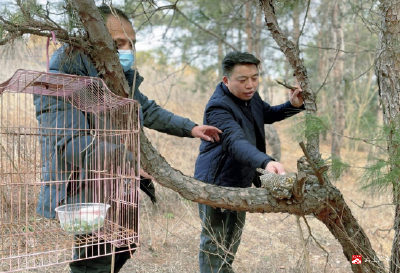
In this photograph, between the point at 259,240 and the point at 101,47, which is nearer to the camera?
the point at 101,47

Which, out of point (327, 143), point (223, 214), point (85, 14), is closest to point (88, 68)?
point (85, 14)

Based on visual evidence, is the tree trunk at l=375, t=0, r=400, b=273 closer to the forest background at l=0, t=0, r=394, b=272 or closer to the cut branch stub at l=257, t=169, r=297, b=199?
the forest background at l=0, t=0, r=394, b=272

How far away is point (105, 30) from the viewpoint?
1786mm

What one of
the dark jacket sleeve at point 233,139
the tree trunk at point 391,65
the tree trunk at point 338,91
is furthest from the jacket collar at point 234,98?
the tree trunk at point 338,91

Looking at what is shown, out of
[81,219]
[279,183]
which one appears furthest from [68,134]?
[279,183]

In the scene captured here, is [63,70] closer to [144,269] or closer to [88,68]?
[88,68]

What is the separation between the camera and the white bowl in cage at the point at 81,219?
5.52 feet

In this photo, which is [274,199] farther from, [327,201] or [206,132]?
[206,132]

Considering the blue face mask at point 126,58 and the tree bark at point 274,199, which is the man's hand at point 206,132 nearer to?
the tree bark at point 274,199

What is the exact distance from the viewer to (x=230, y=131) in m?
2.28

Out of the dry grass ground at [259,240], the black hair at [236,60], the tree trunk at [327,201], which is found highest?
the black hair at [236,60]

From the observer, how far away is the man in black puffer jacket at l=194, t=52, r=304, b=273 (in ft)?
8.00

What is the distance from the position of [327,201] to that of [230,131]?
67 cm

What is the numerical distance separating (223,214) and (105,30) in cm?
148
